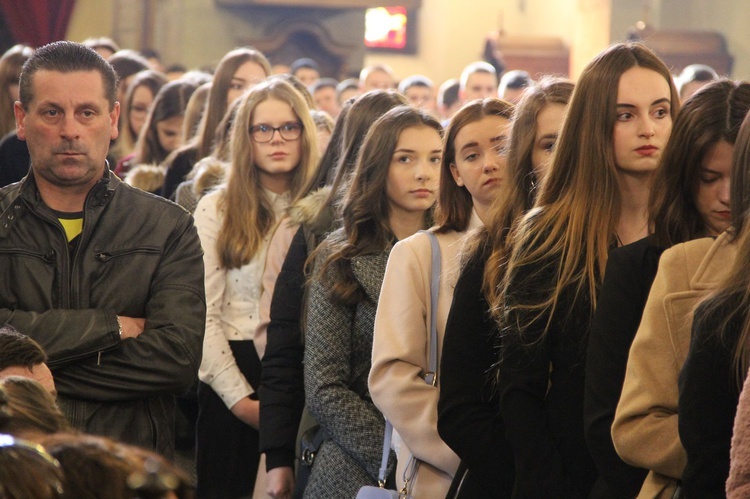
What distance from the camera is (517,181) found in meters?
2.82

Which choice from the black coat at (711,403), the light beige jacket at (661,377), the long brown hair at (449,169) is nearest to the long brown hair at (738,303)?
the black coat at (711,403)

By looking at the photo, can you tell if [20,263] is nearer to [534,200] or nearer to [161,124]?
[534,200]

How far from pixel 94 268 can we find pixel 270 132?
5.52 ft

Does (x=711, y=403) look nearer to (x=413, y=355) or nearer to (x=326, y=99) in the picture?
(x=413, y=355)

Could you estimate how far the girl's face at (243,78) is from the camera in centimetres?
543

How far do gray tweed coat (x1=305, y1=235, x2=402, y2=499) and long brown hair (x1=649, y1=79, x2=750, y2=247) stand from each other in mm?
1032

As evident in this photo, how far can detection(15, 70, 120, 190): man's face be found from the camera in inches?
106

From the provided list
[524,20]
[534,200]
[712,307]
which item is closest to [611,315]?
[712,307]

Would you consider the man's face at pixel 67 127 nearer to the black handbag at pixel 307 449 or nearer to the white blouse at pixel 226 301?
the black handbag at pixel 307 449

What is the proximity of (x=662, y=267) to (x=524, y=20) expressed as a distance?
66.6 ft

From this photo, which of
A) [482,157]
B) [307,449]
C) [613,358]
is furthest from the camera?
[307,449]

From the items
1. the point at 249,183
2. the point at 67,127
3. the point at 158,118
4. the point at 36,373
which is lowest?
the point at 36,373

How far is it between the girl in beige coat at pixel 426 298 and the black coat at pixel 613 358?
1.96ft

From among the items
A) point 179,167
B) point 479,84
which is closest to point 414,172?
point 179,167
